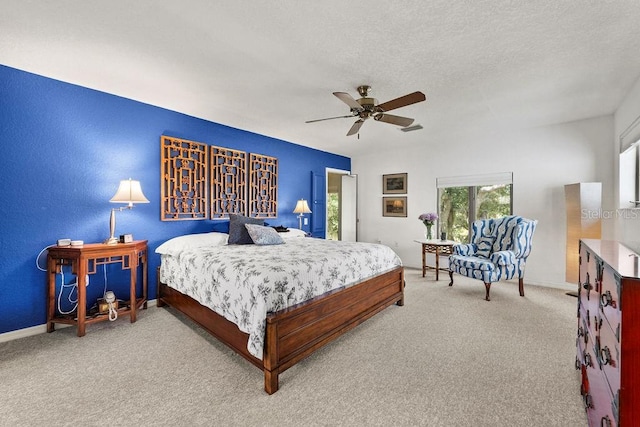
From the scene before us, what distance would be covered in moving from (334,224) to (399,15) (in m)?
6.01

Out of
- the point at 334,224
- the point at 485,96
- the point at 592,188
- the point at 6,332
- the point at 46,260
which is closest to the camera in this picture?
the point at 6,332

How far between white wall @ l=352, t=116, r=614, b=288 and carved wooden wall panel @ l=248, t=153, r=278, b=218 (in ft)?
9.00

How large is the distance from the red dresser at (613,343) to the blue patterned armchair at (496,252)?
2158mm

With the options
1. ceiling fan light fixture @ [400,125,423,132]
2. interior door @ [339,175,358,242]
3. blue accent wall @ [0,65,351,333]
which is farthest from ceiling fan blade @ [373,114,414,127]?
interior door @ [339,175,358,242]

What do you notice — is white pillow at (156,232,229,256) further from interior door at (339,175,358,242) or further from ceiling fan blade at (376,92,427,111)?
interior door at (339,175,358,242)

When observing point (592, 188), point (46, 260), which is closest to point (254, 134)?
point (46, 260)

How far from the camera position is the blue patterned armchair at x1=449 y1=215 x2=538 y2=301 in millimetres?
3617

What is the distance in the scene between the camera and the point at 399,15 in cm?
189

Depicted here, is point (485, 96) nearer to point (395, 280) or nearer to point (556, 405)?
point (395, 280)

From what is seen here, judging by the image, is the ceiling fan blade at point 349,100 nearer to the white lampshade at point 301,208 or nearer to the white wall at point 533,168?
the white wall at point 533,168

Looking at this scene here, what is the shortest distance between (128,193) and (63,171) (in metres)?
0.66

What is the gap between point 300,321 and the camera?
210 cm

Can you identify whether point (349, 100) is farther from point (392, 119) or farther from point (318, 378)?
point (318, 378)

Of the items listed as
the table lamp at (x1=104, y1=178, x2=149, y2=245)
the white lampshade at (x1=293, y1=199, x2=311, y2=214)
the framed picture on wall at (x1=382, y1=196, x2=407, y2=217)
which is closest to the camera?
the table lamp at (x1=104, y1=178, x2=149, y2=245)
